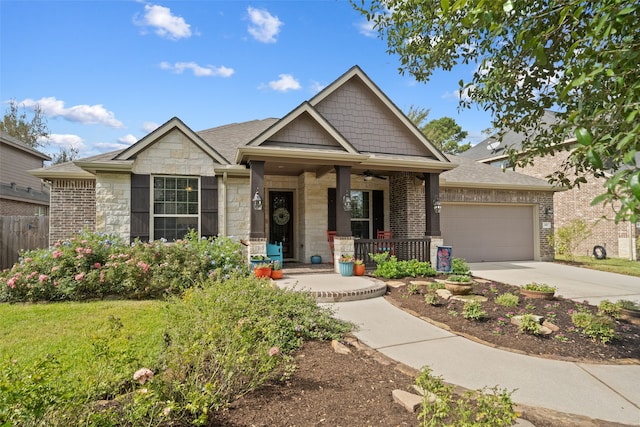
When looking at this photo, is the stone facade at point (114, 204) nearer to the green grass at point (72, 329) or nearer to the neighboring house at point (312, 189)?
the neighboring house at point (312, 189)

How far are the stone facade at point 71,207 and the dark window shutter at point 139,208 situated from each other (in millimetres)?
1326

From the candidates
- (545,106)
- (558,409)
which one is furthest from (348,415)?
(545,106)

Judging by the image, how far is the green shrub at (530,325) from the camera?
4406 millimetres

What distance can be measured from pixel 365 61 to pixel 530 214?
8.86m

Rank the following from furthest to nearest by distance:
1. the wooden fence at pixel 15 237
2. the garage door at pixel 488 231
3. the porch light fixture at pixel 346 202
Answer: the garage door at pixel 488 231 → the wooden fence at pixel 15 237 → the porch light fixture at pixel 346 202

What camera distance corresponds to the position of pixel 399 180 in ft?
36.7

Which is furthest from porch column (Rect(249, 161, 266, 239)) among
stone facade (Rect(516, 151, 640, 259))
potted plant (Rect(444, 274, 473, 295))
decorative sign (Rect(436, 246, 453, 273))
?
stone facade (Rect(516, 151, 640, 259))

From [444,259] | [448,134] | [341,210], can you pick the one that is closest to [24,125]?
[341,210]

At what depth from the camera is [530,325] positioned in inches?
176

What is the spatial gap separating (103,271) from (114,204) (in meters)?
3.12

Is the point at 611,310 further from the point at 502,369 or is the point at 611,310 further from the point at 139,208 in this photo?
the point at 139,208

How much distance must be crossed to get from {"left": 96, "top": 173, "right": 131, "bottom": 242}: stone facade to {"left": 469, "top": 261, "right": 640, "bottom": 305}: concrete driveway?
31.8 ft

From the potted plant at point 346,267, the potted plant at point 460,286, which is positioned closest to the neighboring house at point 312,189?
the potted plant at point 346,267

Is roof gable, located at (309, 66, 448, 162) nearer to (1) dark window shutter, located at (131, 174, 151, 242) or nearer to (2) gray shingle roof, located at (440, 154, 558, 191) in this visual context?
(2) gray shingle roof, located at (440, 154, 558, 191)
